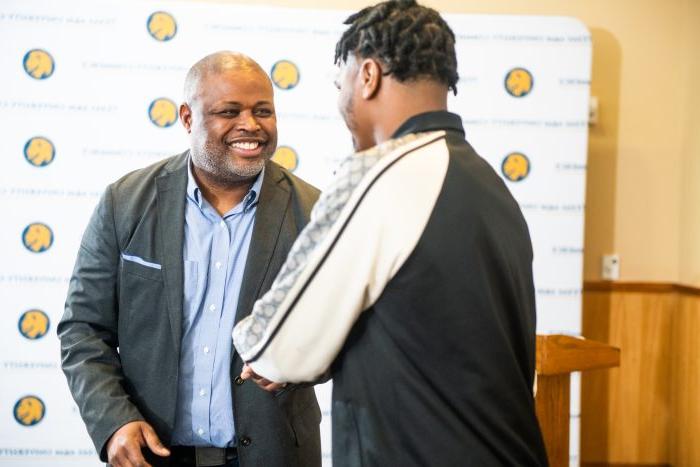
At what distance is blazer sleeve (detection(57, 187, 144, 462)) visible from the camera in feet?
5.82

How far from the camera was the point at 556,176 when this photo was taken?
3.85 meters

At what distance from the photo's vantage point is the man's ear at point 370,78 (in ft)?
4.26

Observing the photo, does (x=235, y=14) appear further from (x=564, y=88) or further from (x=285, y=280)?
(x=285, y=280)

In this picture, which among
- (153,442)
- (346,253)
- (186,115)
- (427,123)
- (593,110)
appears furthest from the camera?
(593,110)

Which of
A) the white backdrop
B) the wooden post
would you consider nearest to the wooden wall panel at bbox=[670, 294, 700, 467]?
the white backdrop

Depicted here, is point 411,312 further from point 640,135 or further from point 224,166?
point 640,135

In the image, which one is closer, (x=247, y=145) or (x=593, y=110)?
(x=247, y=145)

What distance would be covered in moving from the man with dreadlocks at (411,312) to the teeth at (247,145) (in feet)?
2.55

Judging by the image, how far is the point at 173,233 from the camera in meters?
1.86

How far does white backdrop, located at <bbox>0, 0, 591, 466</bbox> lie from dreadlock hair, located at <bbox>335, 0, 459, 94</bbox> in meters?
2.44

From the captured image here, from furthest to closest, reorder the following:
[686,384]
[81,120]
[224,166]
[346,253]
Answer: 1. [686,384]
2. [81,120]
3. [224,166]
4. [346,253]

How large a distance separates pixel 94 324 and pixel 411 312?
99 centimetres

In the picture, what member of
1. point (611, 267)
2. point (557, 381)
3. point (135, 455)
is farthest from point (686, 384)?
point (135, 455)

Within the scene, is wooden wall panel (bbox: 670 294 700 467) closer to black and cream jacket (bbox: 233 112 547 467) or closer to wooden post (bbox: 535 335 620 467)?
wooden post (bbox: 535 335 620 467)
